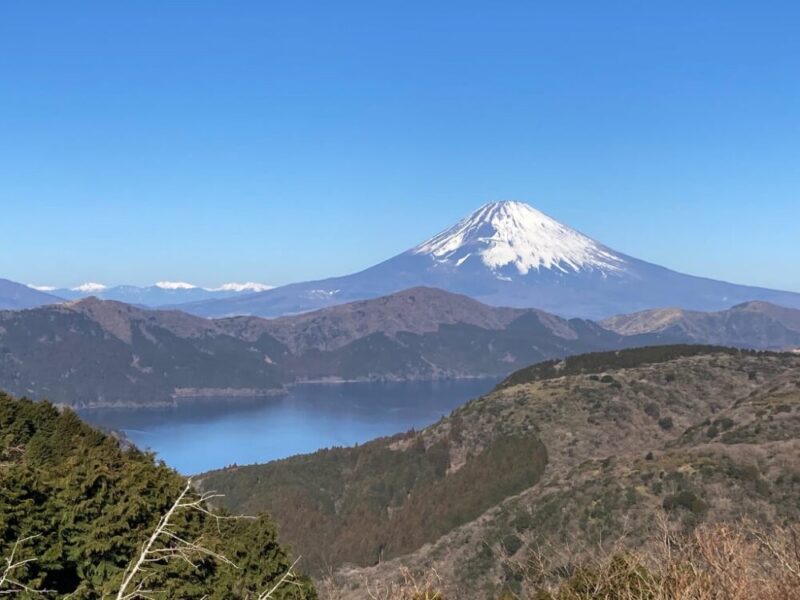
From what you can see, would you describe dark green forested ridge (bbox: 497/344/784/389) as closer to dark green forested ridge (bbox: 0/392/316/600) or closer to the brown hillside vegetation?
the brown hillside vegetation

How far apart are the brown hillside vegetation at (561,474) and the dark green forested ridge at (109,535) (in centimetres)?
969

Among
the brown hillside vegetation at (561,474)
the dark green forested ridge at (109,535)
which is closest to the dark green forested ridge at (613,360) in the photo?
the brown hillside vegetation at (561,474)

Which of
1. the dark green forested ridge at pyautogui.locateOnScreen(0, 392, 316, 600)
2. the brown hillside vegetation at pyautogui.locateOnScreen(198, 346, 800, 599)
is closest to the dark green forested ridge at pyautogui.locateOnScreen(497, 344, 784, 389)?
the brown hillside vegetation at pyautogui.locateOnScreen(198, 346, 800, 599)

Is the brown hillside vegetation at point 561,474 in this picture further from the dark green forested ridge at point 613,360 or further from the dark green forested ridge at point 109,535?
the dark green forested ridge at point 109,535

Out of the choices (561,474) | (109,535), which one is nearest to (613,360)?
(561,474)

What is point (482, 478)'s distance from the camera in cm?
10894

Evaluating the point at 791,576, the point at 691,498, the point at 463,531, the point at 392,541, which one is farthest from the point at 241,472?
the point at 791,576

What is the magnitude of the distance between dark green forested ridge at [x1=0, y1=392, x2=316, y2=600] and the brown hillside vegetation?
9690 mm

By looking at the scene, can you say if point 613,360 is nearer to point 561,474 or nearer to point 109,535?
point 561,474

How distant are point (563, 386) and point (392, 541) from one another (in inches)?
1707

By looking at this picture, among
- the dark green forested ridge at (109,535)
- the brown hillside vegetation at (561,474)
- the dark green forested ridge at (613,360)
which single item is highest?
the dark green forested ridge at (109,535)

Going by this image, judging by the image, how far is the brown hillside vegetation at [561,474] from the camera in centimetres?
5825

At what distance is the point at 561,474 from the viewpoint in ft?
266

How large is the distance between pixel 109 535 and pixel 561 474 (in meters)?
63.4
